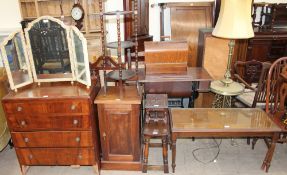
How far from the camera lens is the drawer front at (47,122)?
204cm

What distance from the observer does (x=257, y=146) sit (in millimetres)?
2680

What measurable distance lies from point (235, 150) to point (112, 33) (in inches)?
107

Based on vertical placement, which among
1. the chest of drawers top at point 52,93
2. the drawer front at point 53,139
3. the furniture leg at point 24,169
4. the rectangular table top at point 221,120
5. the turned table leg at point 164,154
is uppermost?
the chest of drawers top at point 52,93

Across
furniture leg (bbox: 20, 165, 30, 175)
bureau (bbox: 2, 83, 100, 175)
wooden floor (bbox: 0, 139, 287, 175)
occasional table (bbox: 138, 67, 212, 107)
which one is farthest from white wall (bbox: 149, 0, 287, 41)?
furniture leg (bbox: 20, 165, 30, 175)

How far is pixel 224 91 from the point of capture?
2.42 meters

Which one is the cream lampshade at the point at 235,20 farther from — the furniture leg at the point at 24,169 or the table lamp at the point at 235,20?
the furniture leg at the point at 24,169

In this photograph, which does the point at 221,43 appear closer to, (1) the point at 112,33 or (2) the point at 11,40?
(1) the point at 112,33

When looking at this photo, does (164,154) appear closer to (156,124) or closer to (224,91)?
(156,124)

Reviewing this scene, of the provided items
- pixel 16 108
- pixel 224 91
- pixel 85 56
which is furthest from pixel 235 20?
pixel 16 108

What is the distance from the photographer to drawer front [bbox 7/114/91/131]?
6.70ft

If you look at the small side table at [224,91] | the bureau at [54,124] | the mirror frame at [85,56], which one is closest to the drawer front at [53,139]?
the bureau at [54,124]

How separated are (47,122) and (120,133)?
633 millimetres

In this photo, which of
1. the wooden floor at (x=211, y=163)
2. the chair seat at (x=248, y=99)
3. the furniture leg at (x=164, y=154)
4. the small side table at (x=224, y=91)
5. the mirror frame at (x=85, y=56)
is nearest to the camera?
the mirror frame at (x=85, y=56)

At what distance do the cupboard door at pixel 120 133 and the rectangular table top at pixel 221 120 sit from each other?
37 centimetres
